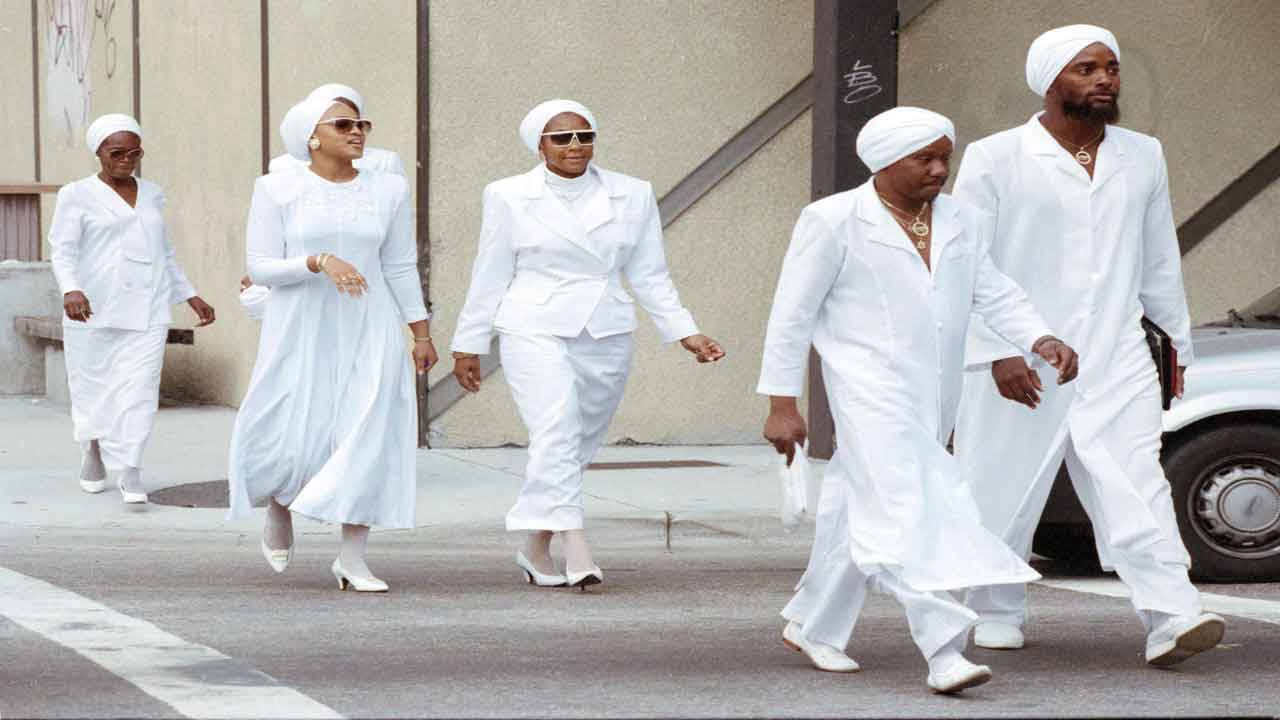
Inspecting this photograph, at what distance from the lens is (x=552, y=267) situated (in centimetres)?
905

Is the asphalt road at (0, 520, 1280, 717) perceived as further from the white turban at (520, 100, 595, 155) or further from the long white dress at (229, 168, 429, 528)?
the white turban at (520, 100, 595, 155)

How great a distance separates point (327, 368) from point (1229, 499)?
3508 millimetres

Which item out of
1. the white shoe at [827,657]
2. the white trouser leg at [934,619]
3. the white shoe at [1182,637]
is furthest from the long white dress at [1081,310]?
the white trouser leg at [934,619]

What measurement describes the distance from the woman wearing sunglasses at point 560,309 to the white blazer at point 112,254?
143 inches

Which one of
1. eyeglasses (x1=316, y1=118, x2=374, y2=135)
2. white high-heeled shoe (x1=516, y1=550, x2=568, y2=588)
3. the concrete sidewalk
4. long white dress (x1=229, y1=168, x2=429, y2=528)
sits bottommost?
the concrete sidewalk

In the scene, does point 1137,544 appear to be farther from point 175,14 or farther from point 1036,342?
point 175,14

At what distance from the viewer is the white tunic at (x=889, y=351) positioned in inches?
259

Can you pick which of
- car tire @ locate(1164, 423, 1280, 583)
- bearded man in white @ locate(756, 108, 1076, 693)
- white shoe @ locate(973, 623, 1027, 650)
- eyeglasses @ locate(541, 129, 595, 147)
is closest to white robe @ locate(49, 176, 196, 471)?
eyeglasses @ locate(541, 129, 595, 147)

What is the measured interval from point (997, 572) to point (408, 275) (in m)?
3.50

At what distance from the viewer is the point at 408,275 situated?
365 inches

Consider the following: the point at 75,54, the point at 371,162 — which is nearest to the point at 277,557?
the point at 371,162

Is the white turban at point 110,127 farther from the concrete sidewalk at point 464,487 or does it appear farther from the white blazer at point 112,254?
the concrete sidewalk at point 464,487

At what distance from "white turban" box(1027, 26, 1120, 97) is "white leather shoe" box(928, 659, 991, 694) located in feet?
6.25

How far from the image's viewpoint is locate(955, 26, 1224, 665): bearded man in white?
7.12m
